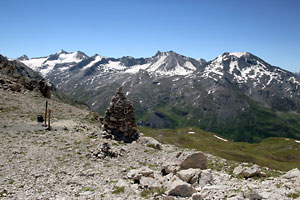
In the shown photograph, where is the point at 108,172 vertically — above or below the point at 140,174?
below

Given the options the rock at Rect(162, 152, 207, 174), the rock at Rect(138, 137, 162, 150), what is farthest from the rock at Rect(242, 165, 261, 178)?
the rock at Rect(138, 137, 162, 150)

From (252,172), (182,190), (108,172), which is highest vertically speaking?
(252,172)

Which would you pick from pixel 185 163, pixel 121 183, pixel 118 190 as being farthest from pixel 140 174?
pixel 185 163

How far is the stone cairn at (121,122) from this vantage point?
38.4 m

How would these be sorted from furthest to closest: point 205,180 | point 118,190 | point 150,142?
1. point 150,142
2. point 205,180
3. point 118,190

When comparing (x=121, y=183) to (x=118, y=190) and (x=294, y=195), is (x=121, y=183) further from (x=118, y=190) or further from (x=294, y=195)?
(x=294, y=195)

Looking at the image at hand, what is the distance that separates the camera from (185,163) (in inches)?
876

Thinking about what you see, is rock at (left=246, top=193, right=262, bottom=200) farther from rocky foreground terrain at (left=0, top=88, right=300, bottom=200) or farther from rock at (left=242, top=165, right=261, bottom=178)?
rock at (left=242, top=165, right=261, bottom=178)

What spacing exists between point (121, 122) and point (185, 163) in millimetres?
18428

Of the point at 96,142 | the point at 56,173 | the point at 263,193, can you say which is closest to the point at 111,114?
the point at 96,142

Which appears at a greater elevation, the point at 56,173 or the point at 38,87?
the point at 38,87

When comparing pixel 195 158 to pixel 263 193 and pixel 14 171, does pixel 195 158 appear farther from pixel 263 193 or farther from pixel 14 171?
pixel 14 171

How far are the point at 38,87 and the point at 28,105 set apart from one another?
19883 mm

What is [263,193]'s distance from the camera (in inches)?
580
